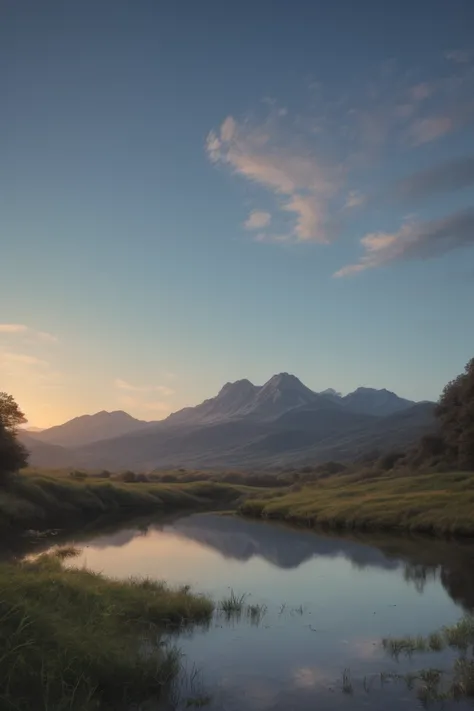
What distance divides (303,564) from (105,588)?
20743mm

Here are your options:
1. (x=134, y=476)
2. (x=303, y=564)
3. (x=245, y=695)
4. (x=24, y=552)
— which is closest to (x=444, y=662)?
(x=245, y=695)

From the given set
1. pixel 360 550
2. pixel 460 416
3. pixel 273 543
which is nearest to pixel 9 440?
pixel 273 543

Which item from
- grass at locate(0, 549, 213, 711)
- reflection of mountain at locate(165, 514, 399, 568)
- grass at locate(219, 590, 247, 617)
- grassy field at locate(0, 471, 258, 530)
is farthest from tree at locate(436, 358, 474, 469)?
grass at locate(0, 549, 213, 711)

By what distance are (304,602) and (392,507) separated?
37.7 m

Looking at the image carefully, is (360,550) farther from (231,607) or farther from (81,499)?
(81,499)

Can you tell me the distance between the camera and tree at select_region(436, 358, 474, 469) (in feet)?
268

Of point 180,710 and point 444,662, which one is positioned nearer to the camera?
point 180,710

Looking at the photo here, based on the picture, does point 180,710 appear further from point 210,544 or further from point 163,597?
point 210,544

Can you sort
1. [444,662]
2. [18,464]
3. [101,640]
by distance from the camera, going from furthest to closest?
[18,464]
[444,662]
[101,640]

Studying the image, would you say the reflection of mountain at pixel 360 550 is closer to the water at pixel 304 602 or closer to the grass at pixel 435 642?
the water at pixel 304 602

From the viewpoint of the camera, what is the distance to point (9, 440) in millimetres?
71625

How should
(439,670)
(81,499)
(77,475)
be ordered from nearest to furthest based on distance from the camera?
(439,670), (81,499), (77,475)

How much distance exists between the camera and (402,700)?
1606 cm

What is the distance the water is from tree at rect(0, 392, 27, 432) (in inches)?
825
